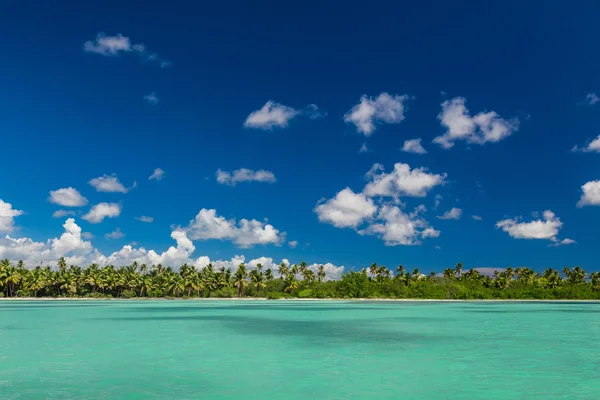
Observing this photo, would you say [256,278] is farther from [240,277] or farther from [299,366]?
[299,366]

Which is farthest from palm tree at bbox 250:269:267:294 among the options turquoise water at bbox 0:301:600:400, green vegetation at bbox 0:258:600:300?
turquoise water at bbox 0:301:600:400

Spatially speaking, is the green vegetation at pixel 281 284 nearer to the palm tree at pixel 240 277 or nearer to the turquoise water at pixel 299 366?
the palm tree at pixel 240 277

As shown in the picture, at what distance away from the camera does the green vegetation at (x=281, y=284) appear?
13788 centimetres

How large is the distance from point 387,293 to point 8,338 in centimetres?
12503

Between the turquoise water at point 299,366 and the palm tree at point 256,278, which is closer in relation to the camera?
the turquoise water at point 299,366

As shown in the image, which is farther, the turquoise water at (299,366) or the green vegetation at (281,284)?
the green vegetation at (281,284)

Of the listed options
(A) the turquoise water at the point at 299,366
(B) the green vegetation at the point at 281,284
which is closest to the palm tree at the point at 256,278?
(B) the green vegetation at the point at 281,284

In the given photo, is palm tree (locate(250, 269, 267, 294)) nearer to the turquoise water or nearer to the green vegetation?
the green vegetation

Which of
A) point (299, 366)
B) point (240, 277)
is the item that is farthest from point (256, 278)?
point (299, 366)

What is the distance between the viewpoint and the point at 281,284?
6265 inches

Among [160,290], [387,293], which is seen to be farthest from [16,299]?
[387,293]

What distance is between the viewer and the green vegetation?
13788 cm

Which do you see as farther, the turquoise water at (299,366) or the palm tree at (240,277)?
the palm tree at (240,277)

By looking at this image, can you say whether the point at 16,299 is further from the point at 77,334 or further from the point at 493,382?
the point at 493,382
